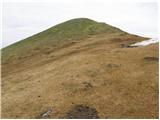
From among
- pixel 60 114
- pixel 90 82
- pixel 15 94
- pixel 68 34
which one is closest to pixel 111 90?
pixel 90 82

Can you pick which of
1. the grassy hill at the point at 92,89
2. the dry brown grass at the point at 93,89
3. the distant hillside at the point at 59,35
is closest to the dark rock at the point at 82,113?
the grassy hill at the point at 92,89

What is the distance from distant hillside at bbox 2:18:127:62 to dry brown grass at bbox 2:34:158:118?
35.8 m

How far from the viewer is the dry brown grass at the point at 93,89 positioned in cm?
2944

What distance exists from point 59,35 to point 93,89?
196 feet

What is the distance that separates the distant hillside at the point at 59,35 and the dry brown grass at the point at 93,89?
1408 inches

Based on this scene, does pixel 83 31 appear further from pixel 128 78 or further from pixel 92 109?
pixel 92 109

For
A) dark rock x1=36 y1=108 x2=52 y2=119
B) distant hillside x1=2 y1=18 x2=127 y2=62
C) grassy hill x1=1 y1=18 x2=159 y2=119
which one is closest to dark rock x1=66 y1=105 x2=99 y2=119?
grassy hill x1=1 y1=18 x2=159 y2=119

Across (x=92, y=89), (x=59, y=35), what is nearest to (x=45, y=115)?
(x=92, y=89)

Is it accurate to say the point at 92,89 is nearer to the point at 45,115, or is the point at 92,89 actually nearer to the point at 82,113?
the point at 82,113

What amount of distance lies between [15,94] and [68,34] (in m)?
56.6

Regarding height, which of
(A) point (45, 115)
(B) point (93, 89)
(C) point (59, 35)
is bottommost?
(C) point (59, 35)

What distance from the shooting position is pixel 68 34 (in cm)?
9144

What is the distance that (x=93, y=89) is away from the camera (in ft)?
110

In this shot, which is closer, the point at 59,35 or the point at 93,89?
the point at 93,89
